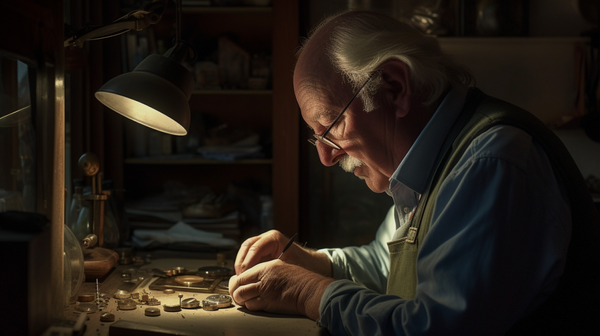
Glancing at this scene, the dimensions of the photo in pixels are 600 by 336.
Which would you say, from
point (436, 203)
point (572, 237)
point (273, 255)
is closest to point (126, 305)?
point (273, 255)

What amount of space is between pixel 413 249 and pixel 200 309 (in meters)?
0.51

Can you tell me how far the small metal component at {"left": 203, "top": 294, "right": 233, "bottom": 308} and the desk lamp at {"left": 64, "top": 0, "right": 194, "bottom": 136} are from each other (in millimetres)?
414

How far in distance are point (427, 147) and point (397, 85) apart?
0.16 m

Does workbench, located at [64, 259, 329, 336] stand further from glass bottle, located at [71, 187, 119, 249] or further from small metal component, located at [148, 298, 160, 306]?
glass bottle, located at [71, 187, 119, 249]

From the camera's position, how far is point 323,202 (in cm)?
295

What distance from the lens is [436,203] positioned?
1002mm

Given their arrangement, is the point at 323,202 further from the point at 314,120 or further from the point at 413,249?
the point at 413,249

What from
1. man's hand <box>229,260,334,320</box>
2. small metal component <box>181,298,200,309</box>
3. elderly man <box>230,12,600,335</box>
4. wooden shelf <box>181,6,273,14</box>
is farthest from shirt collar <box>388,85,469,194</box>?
wooden shelf <box>181,6,273,14</box>

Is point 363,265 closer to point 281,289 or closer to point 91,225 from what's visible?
point 281,289

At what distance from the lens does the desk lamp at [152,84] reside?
1.19 meters

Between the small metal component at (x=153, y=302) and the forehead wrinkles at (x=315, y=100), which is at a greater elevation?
the forehead wrinkles at (x=315, y=100)

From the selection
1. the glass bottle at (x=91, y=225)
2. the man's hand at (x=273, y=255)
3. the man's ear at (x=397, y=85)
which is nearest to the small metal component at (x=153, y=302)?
the man's hand at (x=273, y=255)

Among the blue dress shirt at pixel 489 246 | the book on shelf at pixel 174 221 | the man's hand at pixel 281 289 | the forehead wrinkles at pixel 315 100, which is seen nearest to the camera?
the blue dress shirt at pixel 489 246

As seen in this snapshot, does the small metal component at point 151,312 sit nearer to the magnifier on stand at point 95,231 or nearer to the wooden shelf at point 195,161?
the magnifier on stand at point 95,231
